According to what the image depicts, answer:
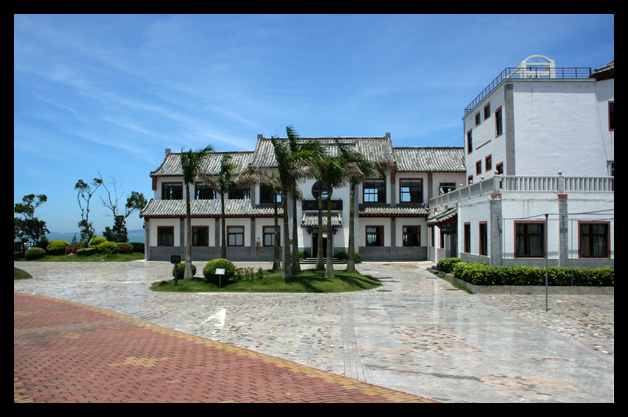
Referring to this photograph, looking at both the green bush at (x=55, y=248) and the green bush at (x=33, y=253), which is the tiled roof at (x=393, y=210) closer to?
the green bush at (x=55, y=248)

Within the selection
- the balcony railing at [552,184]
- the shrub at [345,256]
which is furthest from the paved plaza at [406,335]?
the shrub at [345,256]

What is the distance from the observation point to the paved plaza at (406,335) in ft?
26.0

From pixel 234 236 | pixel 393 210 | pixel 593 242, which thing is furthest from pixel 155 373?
pixel 393 210

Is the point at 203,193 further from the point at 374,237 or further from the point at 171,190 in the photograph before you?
the point at 374,237

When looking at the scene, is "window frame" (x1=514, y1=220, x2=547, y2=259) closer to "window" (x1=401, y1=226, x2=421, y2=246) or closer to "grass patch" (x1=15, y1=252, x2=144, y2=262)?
"window" (x1=401, y1=226, x2=421, y2=246)

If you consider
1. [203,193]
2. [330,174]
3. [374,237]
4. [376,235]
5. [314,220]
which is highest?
[203,193]

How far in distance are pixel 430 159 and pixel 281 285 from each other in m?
24.8

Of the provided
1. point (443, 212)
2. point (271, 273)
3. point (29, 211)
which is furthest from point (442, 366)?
point (29, 211)

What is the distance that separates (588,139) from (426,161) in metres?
14.9

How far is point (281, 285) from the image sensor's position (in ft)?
68.8

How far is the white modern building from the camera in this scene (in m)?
21.8

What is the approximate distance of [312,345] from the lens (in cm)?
1086

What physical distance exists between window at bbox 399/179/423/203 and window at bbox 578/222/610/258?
17.7 m
